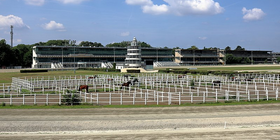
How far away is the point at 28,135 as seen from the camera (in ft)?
49.0

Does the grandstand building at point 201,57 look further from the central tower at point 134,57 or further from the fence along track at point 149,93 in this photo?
the fence along track at point 149,93

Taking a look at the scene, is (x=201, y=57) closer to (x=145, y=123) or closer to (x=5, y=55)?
(x=5, y=55)

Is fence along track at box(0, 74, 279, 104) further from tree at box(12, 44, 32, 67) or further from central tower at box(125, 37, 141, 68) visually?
tree at box(12, 44, 32, 67)

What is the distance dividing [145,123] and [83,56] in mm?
136742

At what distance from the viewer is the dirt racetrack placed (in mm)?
14695

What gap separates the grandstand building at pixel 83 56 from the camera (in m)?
141

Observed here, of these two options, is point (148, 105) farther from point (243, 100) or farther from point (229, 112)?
point (243, 100)

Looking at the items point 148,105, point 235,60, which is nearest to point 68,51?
point 235,60

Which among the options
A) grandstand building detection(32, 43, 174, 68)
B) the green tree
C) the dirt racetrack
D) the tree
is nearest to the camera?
the dirt racetrack

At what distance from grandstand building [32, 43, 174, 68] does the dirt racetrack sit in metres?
114

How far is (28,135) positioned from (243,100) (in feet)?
62.4

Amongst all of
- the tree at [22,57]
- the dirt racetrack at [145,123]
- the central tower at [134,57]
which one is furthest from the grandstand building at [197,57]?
the dirt racetrack at [145,123]

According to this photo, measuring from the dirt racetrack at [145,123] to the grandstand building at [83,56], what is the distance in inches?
4495

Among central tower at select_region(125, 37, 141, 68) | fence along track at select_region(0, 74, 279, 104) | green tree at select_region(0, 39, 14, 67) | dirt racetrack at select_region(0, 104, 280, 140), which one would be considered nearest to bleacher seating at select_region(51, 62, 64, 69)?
green tree at select_region(0, 39, 14, 67)
